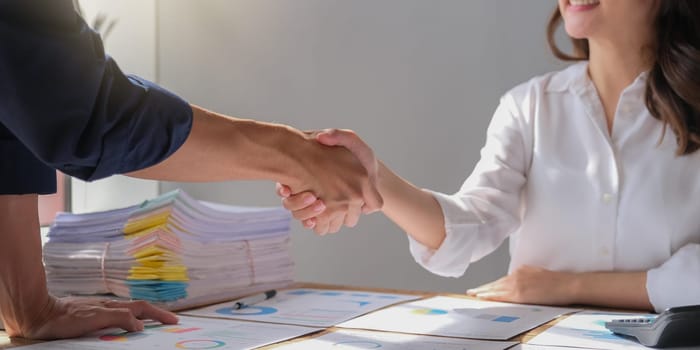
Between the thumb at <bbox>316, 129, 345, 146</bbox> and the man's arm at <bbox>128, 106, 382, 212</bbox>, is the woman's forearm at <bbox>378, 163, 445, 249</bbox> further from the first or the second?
the thumb at <bbox>316, 129, 345, 146</bbox>

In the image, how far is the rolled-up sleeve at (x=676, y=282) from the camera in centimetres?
152

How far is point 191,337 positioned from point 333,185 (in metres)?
0.40

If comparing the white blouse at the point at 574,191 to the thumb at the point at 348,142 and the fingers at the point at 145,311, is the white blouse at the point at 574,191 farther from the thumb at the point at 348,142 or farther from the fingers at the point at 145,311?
the fingers at the point at 145,311

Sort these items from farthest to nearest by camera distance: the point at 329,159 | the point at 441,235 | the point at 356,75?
the point at 356,75 < the point at 441,235 < the point at 329,159

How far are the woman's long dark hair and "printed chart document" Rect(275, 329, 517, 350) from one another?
2.96 ft

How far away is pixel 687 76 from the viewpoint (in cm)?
175

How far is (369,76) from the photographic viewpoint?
2619 mm

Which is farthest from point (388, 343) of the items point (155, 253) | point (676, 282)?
point (676, 282)

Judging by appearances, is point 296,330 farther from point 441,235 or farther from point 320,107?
point 320,107

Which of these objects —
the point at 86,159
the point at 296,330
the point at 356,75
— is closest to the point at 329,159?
the point at 296,330

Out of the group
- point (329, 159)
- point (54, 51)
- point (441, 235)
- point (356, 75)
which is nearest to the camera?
point (54, 51)

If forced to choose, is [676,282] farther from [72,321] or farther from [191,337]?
[72,321]

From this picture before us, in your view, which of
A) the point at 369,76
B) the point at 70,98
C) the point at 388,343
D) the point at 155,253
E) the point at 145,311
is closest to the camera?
the point at 70,98

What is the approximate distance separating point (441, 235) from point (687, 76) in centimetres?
61
